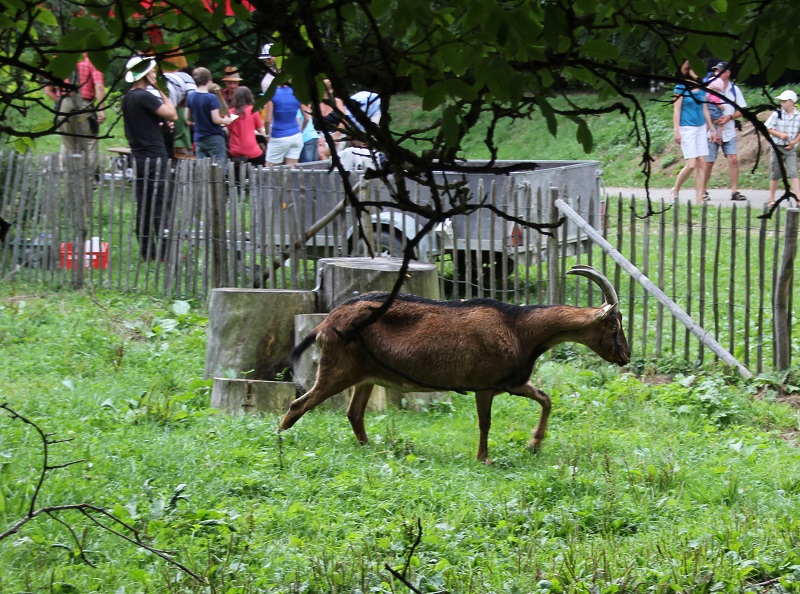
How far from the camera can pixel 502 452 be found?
23.4ft

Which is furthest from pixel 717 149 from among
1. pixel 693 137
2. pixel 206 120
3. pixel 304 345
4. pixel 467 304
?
pixel 304 345

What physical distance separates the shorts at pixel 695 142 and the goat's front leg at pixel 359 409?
9587mm

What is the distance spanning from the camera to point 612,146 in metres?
24.7

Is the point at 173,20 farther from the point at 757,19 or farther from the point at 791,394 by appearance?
the point at 791,394

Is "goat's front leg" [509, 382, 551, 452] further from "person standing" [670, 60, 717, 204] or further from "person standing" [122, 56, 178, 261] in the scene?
"person standing" [670, 60, 717, 204]

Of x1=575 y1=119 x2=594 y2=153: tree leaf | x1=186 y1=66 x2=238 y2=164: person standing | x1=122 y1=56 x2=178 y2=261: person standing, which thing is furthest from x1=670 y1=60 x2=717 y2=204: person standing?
x1=575 y1=119 x2=594 y2=153: tree leaf

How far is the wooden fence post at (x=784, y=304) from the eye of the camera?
8.83 metres

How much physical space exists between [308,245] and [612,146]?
1494 centimetres

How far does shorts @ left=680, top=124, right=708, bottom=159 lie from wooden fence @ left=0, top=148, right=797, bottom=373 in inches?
86.2

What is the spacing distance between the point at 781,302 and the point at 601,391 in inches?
72.9

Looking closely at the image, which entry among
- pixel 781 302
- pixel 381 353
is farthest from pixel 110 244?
pixel 781 302

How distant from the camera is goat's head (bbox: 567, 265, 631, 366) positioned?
23.7 feet

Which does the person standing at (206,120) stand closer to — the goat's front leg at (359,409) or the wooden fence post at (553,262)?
the wooden fence post at (553,262)

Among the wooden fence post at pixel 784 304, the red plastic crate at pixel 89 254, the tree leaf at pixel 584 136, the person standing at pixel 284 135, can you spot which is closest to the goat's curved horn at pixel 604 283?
the wooden fence post at pixel 784 304
